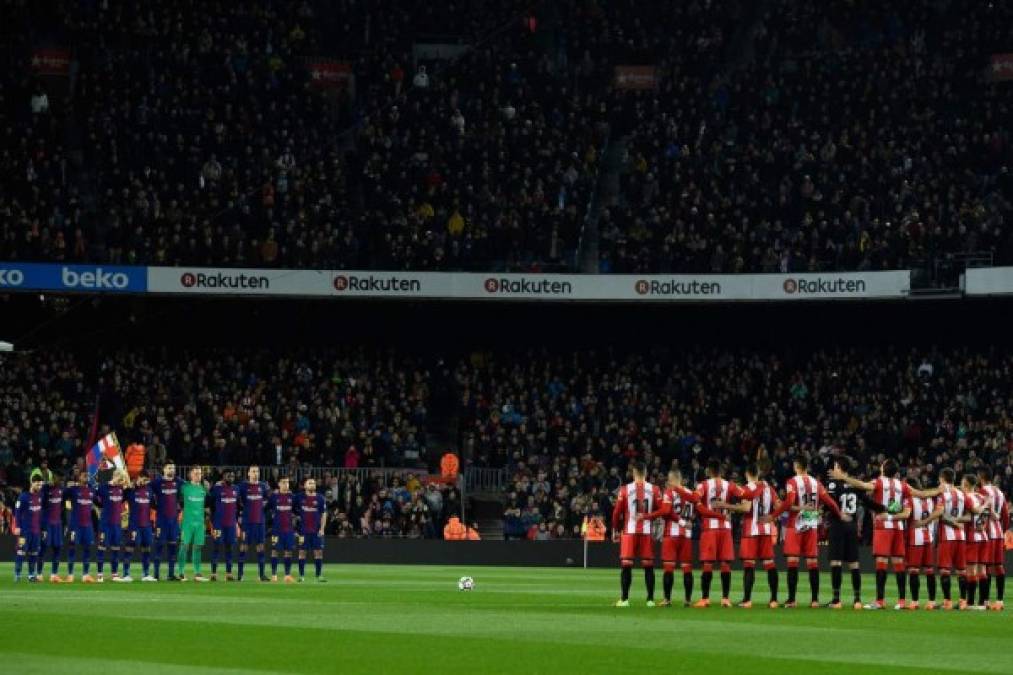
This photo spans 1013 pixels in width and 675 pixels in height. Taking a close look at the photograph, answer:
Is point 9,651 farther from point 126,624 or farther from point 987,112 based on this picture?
point 987,112

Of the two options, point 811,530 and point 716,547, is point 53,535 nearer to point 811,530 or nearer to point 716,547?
point 716,547

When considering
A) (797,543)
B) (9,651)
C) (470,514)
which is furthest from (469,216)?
(9,651)

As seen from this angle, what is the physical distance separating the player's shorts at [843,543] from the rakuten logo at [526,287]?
27975mm

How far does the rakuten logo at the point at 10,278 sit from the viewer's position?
5231 cm

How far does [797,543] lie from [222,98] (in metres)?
35.7

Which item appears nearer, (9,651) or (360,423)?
(9,651)

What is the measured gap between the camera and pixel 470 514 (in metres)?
52.4

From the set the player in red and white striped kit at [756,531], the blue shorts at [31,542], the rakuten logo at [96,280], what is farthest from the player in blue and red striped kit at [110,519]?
the rakuten logo at [96,280]

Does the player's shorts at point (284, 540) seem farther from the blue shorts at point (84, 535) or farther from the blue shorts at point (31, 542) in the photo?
the blue shorts at point (31, 542)

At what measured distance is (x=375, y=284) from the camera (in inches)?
2205

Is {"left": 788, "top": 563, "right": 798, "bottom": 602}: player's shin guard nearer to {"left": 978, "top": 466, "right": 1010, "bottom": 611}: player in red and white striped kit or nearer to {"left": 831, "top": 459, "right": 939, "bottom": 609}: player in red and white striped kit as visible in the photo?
{"left": 831, "top": 459, "right": 939, "bottom": 609}: player in red and white striped kit

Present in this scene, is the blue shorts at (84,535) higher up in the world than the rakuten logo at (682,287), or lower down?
lower down

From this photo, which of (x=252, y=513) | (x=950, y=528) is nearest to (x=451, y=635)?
(x=950, y=528)

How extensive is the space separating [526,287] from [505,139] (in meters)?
5.98
